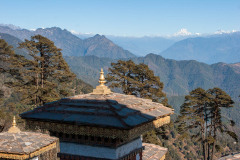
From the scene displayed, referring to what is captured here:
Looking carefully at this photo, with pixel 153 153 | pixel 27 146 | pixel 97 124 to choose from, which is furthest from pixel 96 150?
pixel 153 153

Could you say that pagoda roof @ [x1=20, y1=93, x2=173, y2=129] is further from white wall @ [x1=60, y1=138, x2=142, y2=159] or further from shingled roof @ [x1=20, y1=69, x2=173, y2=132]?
white wall @ [x1=60, y1=138, x2=142, y2=159]

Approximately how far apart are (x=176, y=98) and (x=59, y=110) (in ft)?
621

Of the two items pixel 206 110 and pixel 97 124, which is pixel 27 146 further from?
pixel 206 110

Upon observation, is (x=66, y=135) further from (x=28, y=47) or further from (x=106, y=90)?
(x=28, y=47)

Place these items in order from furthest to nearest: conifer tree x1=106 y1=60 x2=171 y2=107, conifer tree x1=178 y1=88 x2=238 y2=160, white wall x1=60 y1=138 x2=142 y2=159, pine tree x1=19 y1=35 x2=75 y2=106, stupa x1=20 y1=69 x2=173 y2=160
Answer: conifer tree x1=106 y1=60 x2=171 y2=107 → pine tree x1=19 y1=35 x2=75 y2=106 → conifer tree x1=178 y1=88 x2=238 y2=160 → white wall x1=60 y1=138 x2=142 y2=159 → stupa x1=20 y1=69 x2=173 y2=160

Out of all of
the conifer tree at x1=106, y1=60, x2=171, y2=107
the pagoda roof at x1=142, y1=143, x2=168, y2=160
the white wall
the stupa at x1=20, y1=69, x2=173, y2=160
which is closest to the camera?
the stupa at x1=20, y1=69, x2=173, y2=160

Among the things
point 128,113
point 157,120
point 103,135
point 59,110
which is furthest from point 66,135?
point 157,120

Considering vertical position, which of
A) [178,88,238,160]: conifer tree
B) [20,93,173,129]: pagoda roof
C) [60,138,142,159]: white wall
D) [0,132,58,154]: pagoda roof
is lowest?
[178,88,238,160]: conifer tree

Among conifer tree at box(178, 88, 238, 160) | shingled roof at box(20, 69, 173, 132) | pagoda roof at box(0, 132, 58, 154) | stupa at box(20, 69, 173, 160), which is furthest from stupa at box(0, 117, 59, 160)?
conifer tree at box(178, 88, 238, 160)

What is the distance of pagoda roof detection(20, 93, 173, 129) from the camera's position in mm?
5266

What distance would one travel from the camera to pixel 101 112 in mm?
5578

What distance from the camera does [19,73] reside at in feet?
77.4

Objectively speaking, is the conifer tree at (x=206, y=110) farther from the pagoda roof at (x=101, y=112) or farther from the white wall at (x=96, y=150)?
the white wall at (x=96, y=150)

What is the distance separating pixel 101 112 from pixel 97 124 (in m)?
0.44
